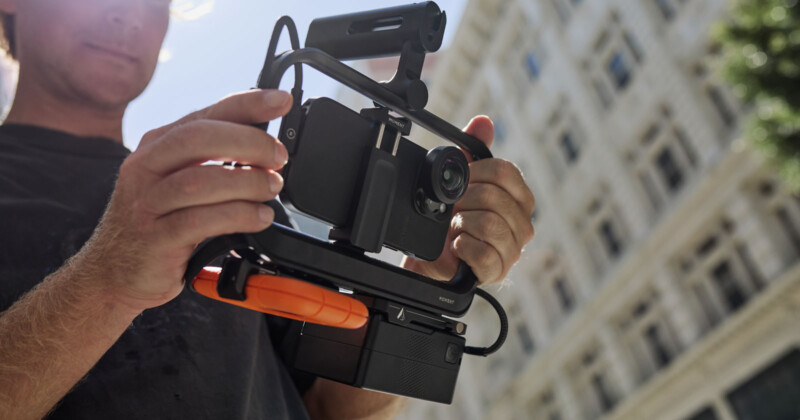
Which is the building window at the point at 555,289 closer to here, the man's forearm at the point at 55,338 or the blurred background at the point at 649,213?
the blurred background at the point at 649,213

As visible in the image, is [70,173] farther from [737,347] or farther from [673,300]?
[673,300]

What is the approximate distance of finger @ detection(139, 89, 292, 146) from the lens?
3.37ft

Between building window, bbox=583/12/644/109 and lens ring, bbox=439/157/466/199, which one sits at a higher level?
building window, bbox=583/12/644/109

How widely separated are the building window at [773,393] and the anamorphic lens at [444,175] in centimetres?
1286

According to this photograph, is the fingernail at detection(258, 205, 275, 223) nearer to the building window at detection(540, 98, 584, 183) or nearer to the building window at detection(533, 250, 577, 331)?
the building window at detection(533, 250, 577, 331)

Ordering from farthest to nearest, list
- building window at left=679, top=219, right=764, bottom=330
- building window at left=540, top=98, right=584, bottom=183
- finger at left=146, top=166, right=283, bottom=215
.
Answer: building window at left=540, top=98, right=584, bottom=183, building window at left=679, top=219, right=764, bottom=330, finger at left=146, top=166, right=283, bottom=215

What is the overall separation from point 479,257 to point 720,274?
1481 cm

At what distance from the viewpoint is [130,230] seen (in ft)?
3.31

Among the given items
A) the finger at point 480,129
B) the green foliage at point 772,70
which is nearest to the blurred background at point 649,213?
the green foliage at point 772,70

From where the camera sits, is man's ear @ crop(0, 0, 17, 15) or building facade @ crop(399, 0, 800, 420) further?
building facade @ crop(399, 0, 800, 420)

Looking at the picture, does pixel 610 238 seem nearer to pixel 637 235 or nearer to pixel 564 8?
pixel 637 235

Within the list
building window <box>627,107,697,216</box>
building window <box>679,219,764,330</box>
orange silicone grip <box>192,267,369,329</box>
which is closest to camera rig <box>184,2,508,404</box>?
orange silicone grip <box>192,267,369,329</box>

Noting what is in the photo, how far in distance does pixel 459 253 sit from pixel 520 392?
21.5 m

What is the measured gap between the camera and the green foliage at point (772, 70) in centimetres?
627
